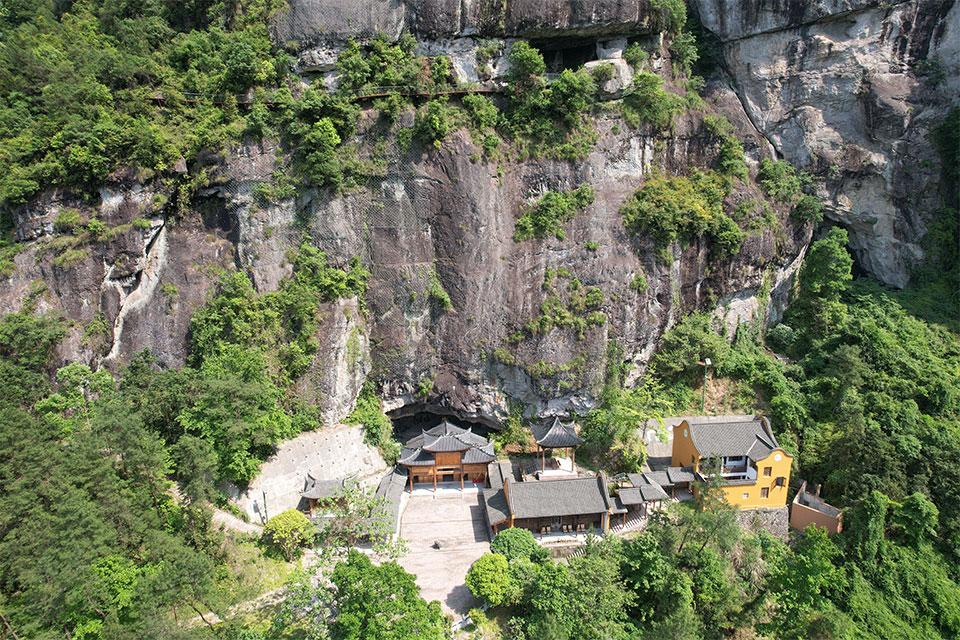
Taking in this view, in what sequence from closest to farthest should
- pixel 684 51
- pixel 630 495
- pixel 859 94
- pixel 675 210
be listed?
pixel 630 495, pixel 675 210, pixel 684 51, pixel 859 94

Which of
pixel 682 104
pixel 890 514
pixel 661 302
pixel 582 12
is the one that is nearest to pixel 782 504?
pixel 890 514

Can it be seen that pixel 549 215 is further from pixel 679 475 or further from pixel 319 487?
pixel 319 487

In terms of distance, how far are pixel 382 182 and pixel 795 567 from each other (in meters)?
22.8

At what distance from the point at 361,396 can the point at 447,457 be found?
5181mm

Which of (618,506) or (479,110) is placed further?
(479,110)

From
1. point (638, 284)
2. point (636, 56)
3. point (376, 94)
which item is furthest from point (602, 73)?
point (376, 94)

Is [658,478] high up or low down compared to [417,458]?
down

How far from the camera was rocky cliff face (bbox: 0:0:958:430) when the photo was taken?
936 inches

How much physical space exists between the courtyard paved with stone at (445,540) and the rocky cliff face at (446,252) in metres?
4.54

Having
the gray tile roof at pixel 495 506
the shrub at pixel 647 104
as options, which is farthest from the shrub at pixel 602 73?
the gray tile roof at pixel 495 506

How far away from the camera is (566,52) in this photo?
102 ft

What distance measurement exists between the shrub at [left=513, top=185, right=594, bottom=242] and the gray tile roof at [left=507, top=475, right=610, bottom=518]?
38.0 ft

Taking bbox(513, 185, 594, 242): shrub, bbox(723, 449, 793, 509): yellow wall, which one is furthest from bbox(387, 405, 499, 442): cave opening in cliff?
bbox(723, 449, 793, 509): yellow wall

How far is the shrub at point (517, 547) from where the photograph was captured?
19.8 metres
